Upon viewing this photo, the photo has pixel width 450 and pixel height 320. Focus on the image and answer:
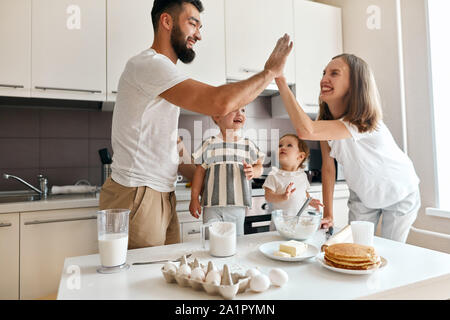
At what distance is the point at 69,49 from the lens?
1.86m

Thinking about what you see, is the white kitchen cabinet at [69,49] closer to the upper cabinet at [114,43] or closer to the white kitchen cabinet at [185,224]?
the upper cabinet at [114,43]

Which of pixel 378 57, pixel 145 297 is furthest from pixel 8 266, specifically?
pixel 378 57

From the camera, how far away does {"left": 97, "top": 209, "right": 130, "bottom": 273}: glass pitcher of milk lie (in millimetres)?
736

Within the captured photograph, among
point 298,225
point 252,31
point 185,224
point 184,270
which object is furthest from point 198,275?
point 252,31

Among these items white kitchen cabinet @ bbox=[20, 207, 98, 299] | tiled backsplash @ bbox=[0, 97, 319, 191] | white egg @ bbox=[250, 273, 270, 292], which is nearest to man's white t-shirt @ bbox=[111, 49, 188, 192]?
white egg @ bbox=[250, 273, 270, 292]

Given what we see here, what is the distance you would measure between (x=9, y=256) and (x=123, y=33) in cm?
148

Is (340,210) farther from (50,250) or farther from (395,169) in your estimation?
(50,250)

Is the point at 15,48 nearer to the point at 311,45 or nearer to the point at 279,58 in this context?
the point at 279,58

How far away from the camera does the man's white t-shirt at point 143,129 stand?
3.42 ft

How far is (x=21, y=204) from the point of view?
5.05 ft

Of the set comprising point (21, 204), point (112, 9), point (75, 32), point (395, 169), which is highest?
point (112, 9)

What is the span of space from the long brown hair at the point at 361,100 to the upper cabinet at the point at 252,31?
41.9 inches

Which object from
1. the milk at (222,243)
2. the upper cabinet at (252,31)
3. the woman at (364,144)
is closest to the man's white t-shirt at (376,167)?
the woman at (364,144)

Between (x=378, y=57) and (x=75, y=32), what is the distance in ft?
7.41
